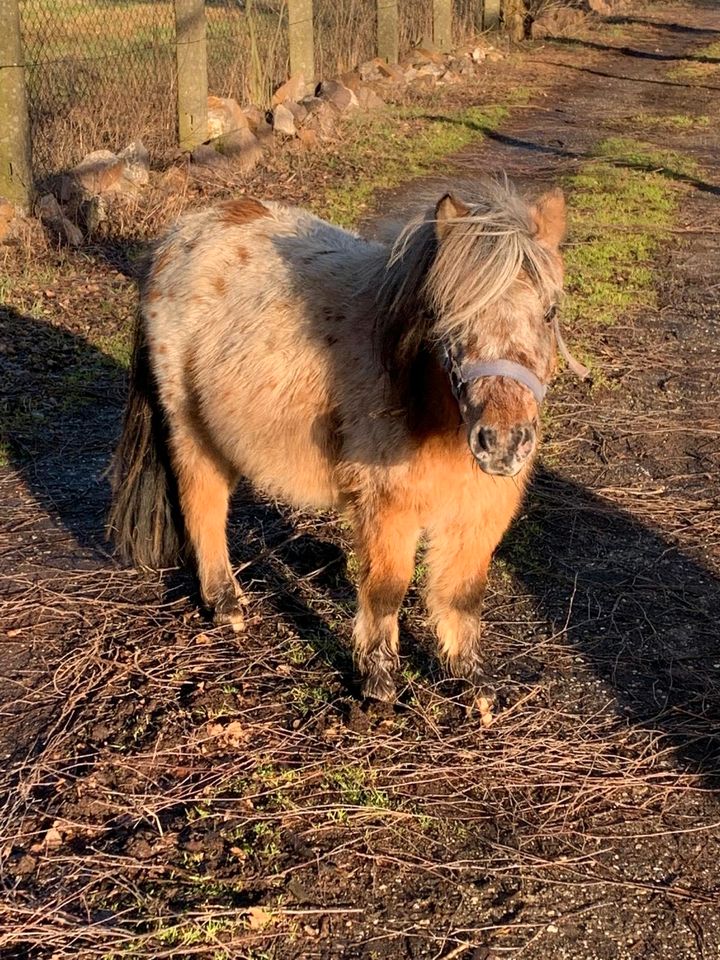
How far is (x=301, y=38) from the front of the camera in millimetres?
12031

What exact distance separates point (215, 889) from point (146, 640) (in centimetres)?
138

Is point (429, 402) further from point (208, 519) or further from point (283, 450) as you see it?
point (208, 519)

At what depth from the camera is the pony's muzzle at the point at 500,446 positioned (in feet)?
8.70

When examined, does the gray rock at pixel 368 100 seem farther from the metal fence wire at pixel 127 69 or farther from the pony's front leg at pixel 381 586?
the pony's front leg at pixel 381 586

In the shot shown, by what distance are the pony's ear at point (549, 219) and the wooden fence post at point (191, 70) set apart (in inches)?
295

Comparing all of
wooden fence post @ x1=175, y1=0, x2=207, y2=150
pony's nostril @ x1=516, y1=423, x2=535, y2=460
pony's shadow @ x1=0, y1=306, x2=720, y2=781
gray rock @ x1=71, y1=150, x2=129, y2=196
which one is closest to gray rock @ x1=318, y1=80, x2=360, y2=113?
wooden fence post @ x1=175, y1=0, x2=207, y2=150

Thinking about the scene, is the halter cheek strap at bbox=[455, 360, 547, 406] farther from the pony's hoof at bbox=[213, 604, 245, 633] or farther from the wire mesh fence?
the wire mesh fence

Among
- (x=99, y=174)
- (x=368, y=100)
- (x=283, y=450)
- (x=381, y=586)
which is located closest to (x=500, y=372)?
(x=381, y=586)

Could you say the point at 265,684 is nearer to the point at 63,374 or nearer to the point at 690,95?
the point at 63,374

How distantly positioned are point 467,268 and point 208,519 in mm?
1819

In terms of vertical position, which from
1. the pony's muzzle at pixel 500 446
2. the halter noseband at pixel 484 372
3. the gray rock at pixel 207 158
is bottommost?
the gray rock at pixel 207 158

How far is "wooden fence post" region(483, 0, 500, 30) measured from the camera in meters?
18.6

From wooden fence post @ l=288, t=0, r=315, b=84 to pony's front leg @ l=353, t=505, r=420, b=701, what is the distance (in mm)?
9824

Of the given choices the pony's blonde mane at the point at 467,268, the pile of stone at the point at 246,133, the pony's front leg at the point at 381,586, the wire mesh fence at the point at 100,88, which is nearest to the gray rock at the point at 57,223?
the pile of stone at the point at 246,133
